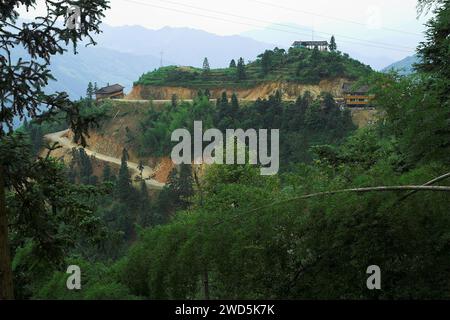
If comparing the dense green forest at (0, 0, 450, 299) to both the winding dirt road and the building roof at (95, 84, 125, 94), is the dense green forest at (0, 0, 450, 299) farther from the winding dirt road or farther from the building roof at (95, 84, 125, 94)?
the building roof at (95, 84, 125, 94)

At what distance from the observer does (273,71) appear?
68438mm

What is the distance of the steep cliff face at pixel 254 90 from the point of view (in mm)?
61594

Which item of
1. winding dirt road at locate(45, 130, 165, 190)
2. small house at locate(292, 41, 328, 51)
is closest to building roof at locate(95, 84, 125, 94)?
winding dirt road at locate(45, 130, 165, 190)

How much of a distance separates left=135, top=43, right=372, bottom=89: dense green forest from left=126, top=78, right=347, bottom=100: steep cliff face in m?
0.64

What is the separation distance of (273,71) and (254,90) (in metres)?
4.64

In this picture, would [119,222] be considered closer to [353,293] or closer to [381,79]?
[381,79]

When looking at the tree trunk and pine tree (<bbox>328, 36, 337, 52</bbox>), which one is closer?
the tree trunk

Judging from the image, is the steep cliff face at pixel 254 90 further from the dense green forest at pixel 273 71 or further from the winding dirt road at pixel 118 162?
the winding dirt road at pixel 118 162

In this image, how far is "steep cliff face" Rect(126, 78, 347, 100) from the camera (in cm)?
6159

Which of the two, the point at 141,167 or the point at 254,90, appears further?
the point at 254,90

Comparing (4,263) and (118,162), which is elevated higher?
(118,162)

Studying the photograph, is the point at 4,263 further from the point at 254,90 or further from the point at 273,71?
the point at 273,71

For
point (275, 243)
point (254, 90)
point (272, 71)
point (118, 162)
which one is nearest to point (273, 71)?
point (272, 71)

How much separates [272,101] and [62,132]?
32.5 m
